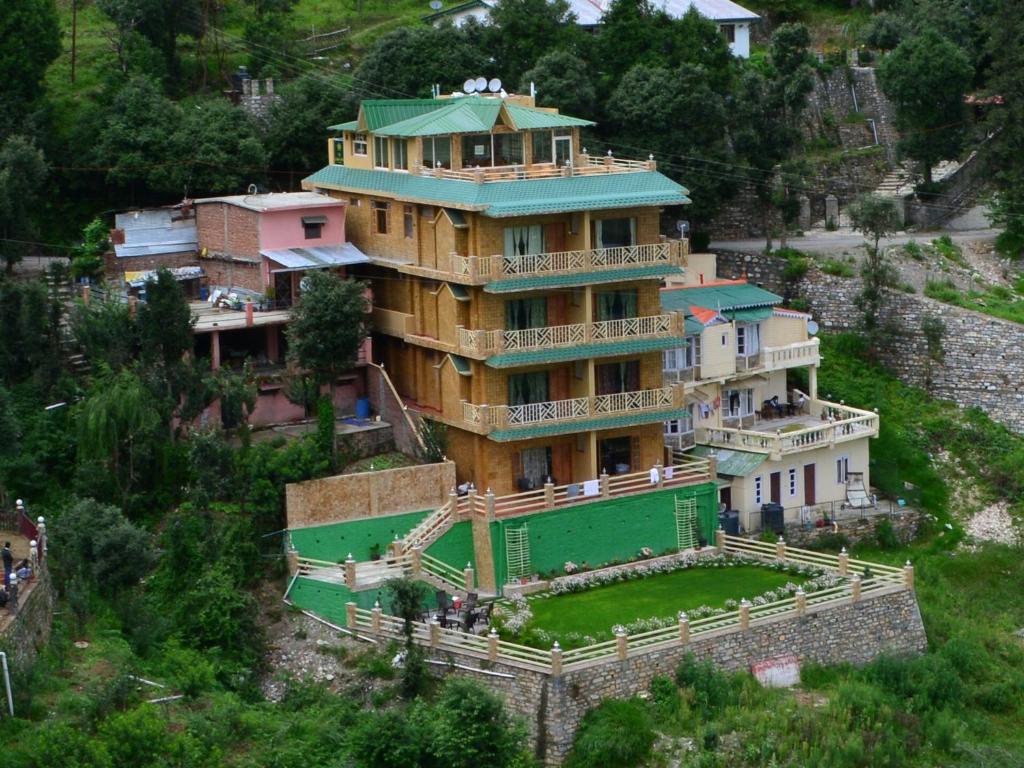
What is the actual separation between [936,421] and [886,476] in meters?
2.75

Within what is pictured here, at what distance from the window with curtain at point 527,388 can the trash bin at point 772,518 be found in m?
6.13

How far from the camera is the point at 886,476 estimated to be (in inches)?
2258

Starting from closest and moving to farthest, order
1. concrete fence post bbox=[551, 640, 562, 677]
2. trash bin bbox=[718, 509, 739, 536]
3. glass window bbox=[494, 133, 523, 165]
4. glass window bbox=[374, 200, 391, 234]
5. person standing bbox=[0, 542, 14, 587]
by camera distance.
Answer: person standing bbox=[0, 542, 14, 587] → concrete fence post bbox=[551, 640, 562, 677] → glass window bbox=[494, 133, 523, 165] → trash bin bbox=[718, 509, 739, 536] → glass window bbox=[374, 200, 391, 234]

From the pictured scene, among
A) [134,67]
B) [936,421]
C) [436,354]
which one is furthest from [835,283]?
[134,67]

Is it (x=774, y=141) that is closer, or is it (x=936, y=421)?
(x=936, y=421)

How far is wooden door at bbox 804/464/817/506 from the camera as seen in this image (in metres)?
55.7

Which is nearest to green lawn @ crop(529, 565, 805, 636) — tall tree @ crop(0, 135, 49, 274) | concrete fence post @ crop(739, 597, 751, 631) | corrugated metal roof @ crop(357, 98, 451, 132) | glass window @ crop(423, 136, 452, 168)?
concrete fence post @ crop(739, 597, 751, 631)

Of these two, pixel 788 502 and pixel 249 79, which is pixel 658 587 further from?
pixel 249 79

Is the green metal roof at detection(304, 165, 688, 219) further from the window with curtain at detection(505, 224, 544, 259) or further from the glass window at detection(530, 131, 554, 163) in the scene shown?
the glass window at detection(530, 131, 554, 163)

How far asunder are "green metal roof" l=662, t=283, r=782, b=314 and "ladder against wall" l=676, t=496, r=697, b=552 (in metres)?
5.87

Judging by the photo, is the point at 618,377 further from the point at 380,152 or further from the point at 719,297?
the point at 380,152

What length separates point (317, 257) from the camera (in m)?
53.1

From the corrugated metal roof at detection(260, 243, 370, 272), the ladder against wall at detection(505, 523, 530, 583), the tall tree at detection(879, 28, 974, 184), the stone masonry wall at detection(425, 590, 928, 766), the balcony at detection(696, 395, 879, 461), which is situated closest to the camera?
the stone masonry wall at detection(425, 590, 928, 766)

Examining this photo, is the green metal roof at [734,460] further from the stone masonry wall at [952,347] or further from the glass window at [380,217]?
the glass window at [380,217]
